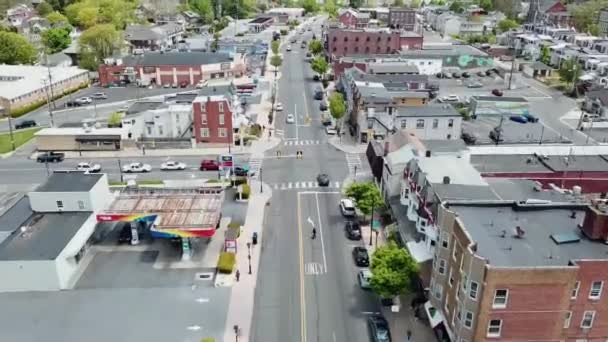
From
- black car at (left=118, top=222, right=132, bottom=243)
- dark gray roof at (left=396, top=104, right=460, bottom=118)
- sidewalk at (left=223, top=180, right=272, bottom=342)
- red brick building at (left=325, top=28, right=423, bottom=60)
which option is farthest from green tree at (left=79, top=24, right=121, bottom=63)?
black car at (left=118, top=222, right=132, bottom=243)

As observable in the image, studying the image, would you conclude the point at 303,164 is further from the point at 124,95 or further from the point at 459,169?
the point at 124,95

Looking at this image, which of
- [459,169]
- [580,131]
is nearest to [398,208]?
[459,169]

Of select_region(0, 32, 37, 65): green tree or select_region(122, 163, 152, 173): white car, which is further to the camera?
select_region(0, 32, 37, 65): green tree

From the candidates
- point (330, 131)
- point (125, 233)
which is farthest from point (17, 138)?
point (330, 131)

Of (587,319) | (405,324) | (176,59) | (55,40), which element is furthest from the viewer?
(55,40)

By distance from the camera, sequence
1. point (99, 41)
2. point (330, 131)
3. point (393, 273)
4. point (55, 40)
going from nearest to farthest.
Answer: point (393, 273)
point (330, 131)
point (99, 41)
point (55, 40)

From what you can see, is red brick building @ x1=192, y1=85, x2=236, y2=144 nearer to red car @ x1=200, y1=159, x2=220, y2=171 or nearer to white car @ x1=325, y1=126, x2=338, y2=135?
red car @ x1=200, y1=159, x2=220, y2=171

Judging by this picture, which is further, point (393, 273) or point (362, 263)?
point (362, 263)

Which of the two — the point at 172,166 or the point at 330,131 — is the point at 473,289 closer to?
the point at 172,166

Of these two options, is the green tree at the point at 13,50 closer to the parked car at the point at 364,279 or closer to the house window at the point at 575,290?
the parked car at the point at 364,279
